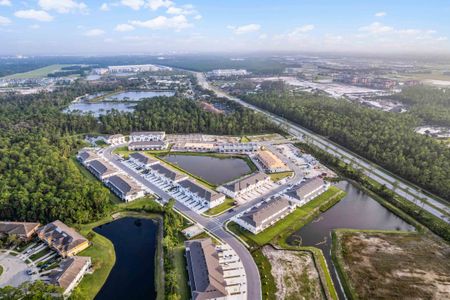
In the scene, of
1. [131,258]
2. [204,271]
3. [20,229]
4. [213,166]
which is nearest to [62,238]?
[20,229]

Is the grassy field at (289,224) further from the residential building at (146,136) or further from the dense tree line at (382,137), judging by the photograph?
the residential building at (146,136)

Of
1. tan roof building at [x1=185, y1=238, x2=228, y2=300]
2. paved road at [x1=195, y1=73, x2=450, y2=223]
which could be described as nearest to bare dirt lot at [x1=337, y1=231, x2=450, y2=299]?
paved road at [x1=195, y1=73, x2=450, y2=223]

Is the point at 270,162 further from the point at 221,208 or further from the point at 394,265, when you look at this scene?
the point at 394,265

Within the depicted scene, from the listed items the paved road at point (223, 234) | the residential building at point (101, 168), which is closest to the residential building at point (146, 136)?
the residential building at point (101, 168)

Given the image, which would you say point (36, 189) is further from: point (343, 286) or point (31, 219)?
point (343, 286)

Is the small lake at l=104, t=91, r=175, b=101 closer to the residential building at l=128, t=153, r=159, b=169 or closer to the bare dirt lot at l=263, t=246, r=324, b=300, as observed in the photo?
the residential building at l=128, t=153, r=159, b=169

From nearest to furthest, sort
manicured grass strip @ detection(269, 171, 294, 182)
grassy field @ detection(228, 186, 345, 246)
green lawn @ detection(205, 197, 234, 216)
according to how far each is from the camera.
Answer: grassy field @ detection(228, 186, 345, 246), green lawn @ detection(205, 197, 234, 216), manicured grass strip @ detection(269, 171, 294, 182)
